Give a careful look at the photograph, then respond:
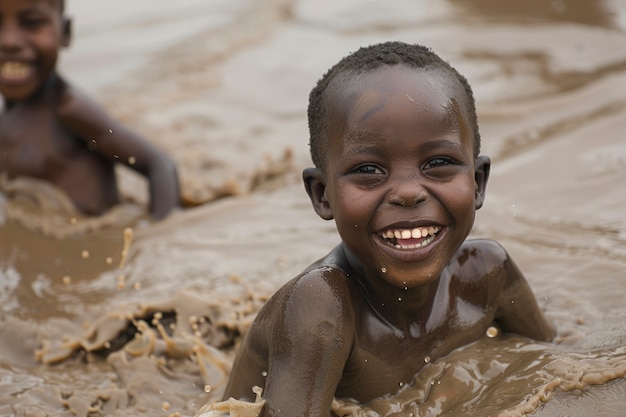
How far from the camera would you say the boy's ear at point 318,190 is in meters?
2.84

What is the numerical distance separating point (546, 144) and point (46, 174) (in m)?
2.51

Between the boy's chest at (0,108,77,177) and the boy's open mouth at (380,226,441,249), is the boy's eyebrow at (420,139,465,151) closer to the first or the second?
the boy's open mouth at (380,226,441,249)

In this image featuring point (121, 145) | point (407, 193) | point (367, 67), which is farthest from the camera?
point (121, 145)

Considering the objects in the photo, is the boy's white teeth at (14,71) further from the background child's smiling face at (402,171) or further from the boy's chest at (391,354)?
the boy's chest at (391,354)

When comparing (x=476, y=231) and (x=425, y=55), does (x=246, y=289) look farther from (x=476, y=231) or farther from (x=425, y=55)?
(x=425, y=55)

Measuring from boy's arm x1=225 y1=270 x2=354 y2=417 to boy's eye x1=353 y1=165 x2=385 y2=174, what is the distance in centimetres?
30

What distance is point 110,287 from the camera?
4207mm

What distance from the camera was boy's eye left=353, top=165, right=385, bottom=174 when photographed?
261cm

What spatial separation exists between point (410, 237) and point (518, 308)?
703mm

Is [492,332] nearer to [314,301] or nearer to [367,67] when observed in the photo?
[314,301]

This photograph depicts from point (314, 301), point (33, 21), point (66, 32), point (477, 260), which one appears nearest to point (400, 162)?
point (314, 301)

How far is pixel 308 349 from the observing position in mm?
2576

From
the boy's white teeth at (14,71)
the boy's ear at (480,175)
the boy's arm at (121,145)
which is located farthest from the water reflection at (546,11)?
the boy's ear at (480,175)

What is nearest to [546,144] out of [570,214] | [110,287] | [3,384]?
[570,214]
